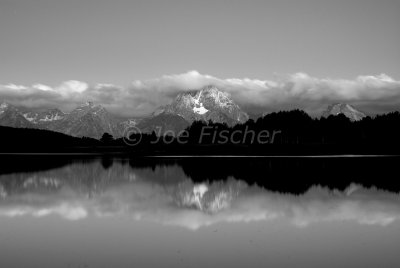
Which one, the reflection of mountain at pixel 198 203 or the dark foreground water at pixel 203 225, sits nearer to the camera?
the dark foreground water at pixel 203 225

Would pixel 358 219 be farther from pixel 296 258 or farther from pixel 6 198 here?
pixel 6 198

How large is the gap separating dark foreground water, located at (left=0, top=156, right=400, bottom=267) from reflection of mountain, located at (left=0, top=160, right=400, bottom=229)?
0.28 ft

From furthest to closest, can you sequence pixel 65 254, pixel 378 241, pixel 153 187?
pixel 153 187 → pixel 378 241 → pixel 65 254

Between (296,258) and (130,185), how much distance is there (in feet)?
123

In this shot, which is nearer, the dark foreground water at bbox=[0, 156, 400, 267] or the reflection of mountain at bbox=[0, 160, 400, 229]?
the dark foreground water at bbox=[0, 156, 400, 267]

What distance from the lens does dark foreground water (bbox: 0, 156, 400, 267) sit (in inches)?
863

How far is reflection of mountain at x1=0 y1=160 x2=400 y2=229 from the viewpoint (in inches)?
1318

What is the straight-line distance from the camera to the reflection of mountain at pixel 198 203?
3347 centimetres

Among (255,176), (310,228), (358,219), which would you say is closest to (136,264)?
(310,228)

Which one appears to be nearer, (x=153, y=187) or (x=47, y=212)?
(x=47, y=212)

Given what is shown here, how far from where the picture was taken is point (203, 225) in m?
30.7

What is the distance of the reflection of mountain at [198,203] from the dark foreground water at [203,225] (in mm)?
84

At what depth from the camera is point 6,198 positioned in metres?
43.8

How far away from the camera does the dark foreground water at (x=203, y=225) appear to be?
863 inches
